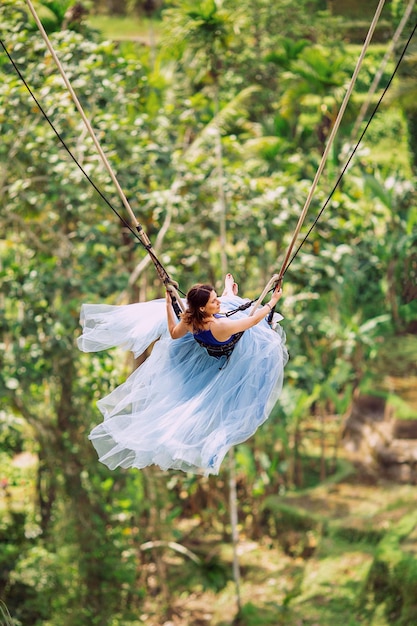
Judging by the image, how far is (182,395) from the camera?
2.64 metres

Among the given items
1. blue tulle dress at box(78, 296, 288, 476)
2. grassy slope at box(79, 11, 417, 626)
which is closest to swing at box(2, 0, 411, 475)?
blue tulle dress at box(78, 296, 288, 476)

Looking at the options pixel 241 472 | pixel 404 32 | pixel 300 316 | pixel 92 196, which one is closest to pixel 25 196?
pixel 92 196

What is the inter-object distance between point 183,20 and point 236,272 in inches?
67.9

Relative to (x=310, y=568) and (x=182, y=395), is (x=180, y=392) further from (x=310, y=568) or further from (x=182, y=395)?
(x=310, y=568)

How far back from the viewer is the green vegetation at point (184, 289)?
470 centimetres

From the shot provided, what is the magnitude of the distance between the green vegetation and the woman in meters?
1.88

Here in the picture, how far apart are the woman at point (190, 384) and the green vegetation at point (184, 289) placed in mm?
A: 1877

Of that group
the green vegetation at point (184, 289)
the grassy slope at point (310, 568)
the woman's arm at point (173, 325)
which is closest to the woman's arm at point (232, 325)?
the woman's arm at point (173, 325)

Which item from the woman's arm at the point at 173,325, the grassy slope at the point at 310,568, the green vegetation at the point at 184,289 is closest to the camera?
the woman's arm at the point at 173,325

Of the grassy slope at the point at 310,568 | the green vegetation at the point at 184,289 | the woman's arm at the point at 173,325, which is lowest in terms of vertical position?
the grassy slope at the point at 310,568

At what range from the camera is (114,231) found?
16.7 ft

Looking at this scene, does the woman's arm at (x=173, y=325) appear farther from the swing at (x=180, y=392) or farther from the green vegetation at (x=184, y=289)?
the green vegetation at (x=184, y=289)

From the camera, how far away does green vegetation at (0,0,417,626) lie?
470 centimetres

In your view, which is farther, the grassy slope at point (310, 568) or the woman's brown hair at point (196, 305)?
the grassy slope at point (310, 568)
